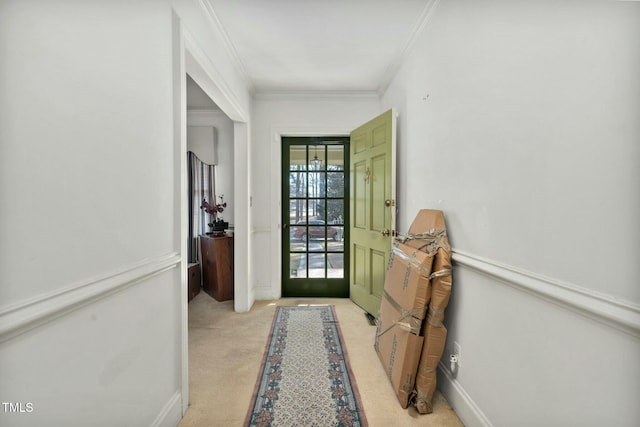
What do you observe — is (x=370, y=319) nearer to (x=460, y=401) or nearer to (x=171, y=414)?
Answer: (x=460, y=401)

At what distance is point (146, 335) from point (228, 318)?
5.90ft

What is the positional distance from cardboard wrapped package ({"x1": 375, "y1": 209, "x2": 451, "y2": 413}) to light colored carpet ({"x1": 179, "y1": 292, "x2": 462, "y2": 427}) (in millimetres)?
118

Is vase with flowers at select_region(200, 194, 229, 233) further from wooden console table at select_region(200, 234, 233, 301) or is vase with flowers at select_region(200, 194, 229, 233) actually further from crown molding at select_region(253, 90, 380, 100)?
crown molding at select_region(253, 90, 380, 100)

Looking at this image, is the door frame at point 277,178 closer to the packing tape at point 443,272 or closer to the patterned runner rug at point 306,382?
the patterned runner rug at point 306,382

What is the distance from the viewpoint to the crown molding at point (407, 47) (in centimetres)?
194

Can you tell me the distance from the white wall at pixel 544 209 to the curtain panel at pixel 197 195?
10.5 feet

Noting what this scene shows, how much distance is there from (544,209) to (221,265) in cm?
322

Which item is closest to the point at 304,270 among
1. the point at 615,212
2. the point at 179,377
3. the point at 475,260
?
the point at 179,377

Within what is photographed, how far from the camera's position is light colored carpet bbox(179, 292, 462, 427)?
161 cm

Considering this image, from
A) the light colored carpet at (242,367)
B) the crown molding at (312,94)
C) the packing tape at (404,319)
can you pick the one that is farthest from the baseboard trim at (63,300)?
the crown molding at (312,94)

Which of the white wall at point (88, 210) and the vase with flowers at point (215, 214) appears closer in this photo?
the white wall at point (88, 210)

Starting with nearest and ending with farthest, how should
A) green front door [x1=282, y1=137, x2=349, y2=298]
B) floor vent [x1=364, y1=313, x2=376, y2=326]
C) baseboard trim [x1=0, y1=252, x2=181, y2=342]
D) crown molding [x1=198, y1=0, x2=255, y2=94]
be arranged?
baseboard trim [x1=0, y1=252, x2=181, y2=342], crown molding [x1=198, y1=0, x2=255, y2=94], floor vent [x1=364, y1=313, x2=376, y2=326], green front door [x1=282, y1=137, x2=349, y2=298]

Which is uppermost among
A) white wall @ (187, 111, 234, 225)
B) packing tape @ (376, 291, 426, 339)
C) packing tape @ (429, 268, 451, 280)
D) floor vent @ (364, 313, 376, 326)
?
white wall @ (187, 111, 234, 225)

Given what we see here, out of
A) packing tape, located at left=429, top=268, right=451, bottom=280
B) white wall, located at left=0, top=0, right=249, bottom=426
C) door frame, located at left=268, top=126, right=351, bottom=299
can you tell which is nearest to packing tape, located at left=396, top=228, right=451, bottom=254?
packing tape, located at left=429, top=268, right=451, bottom=280
